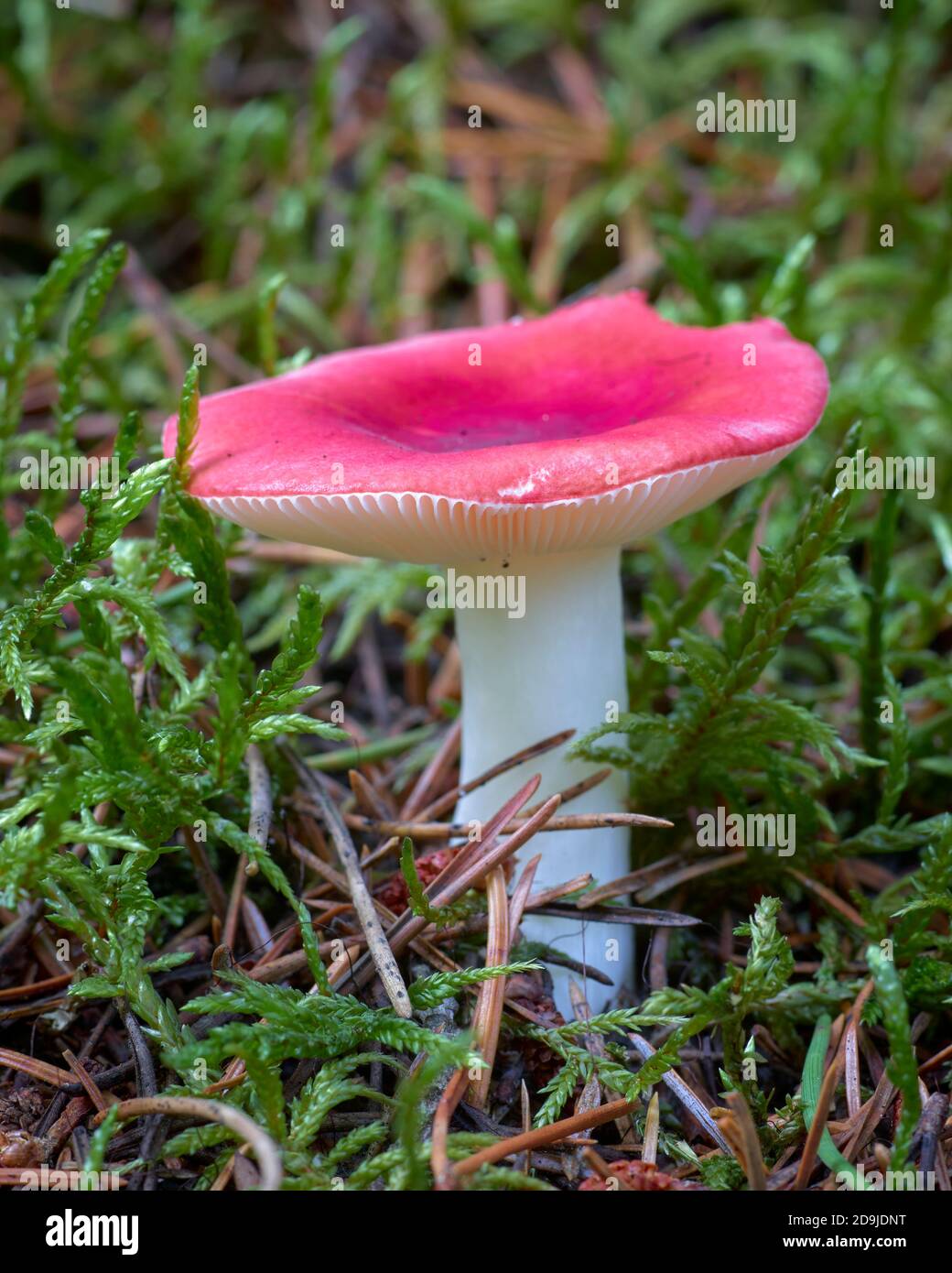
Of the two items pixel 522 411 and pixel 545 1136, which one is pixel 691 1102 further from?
pixel 522 411

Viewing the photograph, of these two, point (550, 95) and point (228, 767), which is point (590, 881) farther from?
point (550, 95)

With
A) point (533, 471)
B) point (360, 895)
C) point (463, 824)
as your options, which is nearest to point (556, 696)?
point (463, 824)

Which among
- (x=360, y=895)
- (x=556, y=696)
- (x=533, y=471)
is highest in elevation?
(x=533, y=471)

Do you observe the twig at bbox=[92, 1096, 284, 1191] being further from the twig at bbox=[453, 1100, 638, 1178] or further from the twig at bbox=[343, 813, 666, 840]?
the twig at bbox=[343, 813, 666, 840]

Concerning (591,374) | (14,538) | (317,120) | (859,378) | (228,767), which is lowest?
(228,767)

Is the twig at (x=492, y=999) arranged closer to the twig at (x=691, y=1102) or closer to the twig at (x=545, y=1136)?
the twig at (x=545, y=1136)

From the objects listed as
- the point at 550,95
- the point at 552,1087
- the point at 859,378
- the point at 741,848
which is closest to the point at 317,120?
the point at 550,95
